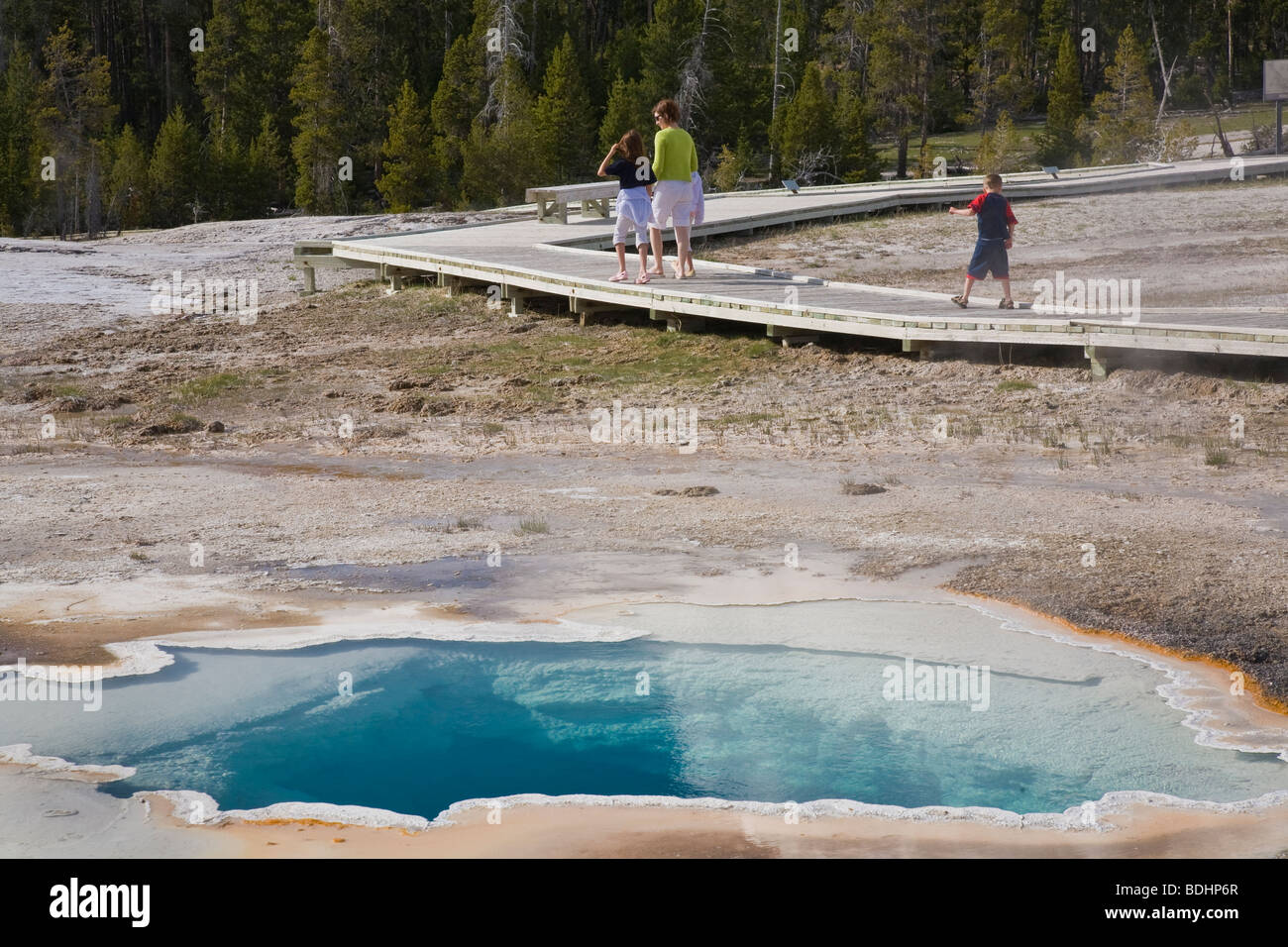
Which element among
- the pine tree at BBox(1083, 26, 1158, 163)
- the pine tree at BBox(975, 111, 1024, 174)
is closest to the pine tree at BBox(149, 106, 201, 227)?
the pine tree at BBox(975, 111, 1024, 174)

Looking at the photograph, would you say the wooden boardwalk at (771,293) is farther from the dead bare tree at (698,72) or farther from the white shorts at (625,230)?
the dead bare tree at (698,72)

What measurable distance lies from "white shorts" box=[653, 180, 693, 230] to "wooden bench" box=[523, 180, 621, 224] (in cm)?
738

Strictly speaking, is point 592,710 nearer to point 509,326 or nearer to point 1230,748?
point 1230,748

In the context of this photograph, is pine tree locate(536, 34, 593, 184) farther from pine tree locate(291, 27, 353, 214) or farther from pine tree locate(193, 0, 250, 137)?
pine tree locate(193, 0, 250, 137)

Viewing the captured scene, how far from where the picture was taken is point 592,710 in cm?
621

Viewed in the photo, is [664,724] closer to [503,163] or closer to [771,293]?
[771,293]

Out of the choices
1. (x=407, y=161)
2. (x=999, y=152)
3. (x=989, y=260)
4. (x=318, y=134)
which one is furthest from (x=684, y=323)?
(x=318, y=134)

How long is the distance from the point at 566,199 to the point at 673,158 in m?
8.58

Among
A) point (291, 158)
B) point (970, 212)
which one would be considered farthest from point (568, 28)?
point (970, 212)

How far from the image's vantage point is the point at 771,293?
14047mm

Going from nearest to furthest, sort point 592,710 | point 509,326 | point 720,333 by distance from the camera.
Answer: point 592,710, point 720,333, point 509,326

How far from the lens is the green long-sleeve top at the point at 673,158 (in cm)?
1285

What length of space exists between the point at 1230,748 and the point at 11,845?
14.6 ft

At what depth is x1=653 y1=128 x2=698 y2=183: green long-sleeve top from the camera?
1285 centimetres
